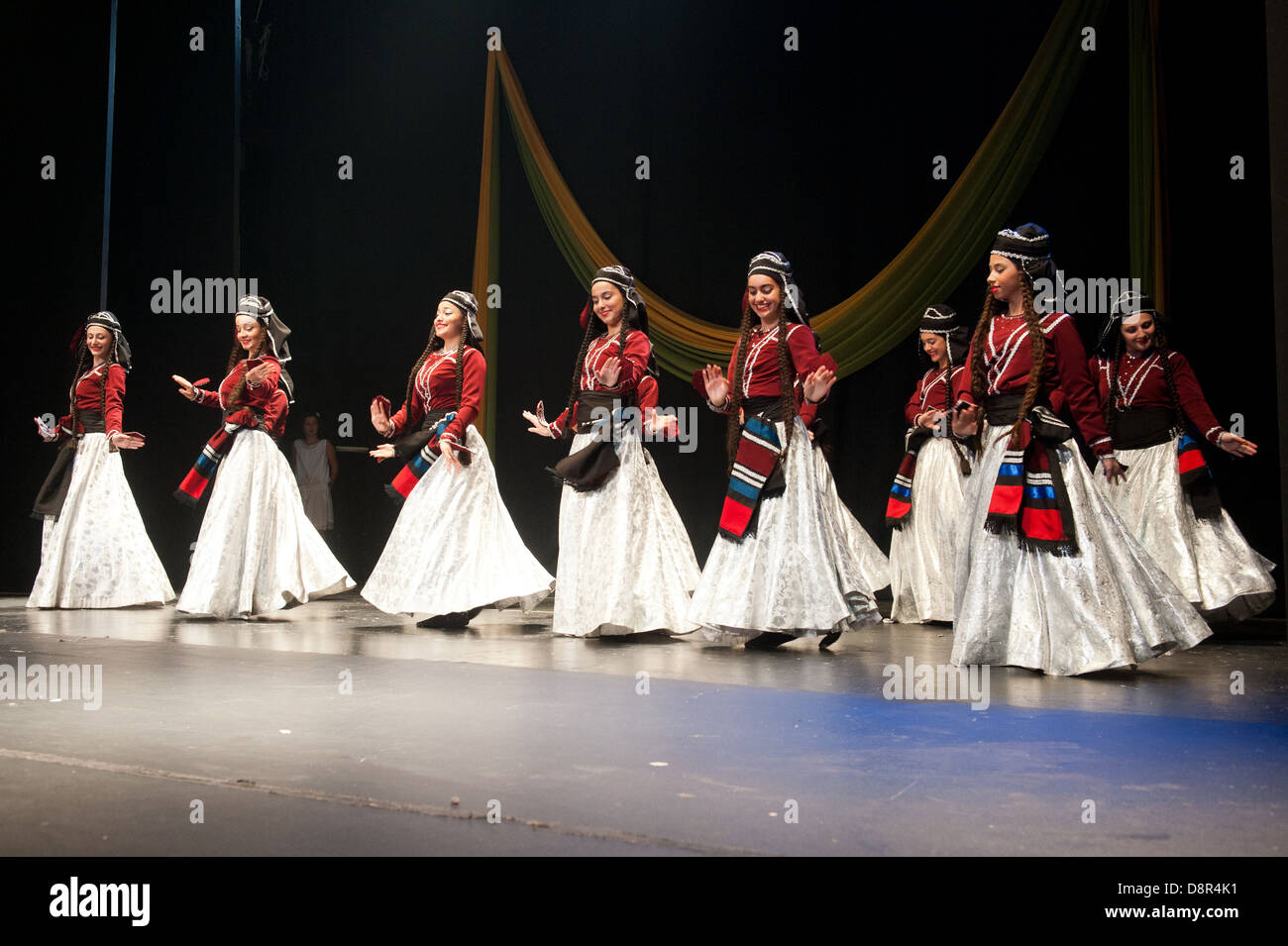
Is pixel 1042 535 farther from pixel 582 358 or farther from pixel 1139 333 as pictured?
pixel 582 358

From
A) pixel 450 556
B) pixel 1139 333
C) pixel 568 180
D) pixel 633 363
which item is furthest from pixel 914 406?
pixel 568 180

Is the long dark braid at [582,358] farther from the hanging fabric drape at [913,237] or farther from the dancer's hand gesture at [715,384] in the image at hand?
the hanging fabric drape at [913,237]

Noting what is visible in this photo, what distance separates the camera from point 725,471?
729 cm

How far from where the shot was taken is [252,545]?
575 cm

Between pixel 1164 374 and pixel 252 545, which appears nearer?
pixel 1164 374

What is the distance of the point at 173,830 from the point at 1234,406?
215 inches

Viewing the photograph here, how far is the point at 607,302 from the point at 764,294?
0.93 m

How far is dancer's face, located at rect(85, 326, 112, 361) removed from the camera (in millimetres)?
6535

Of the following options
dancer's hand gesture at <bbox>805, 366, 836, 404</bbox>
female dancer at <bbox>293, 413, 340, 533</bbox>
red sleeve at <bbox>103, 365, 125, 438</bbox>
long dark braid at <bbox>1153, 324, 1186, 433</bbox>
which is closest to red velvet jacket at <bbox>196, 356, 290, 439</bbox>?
red sleeve at <bbox>103, 365, 125, 438</bbox>

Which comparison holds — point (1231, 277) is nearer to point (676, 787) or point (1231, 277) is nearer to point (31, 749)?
point (676, 787)

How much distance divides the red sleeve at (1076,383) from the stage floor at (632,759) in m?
0.84

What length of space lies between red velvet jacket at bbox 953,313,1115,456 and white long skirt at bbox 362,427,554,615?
247 centimetres

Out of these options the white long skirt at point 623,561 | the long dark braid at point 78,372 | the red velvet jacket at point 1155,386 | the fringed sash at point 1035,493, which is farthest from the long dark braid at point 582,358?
the long dark braid at point 78,372
